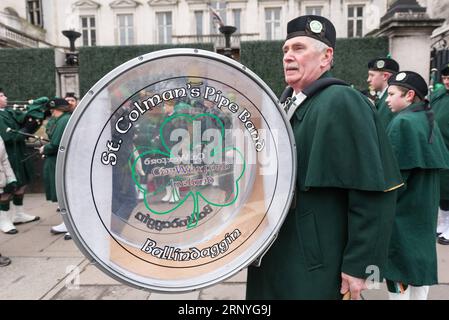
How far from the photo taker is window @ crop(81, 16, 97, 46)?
30.2 m

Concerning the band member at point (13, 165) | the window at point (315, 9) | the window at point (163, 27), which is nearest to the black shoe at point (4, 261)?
the band member at point (13, 165)

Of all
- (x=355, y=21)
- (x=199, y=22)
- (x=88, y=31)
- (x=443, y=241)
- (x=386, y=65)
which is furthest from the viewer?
(x=88, y=31)

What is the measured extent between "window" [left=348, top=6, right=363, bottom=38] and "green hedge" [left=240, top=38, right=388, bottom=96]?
68.8ft

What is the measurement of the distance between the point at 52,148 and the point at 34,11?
32872 mm

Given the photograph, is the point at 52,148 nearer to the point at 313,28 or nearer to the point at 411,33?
the point at 313,28

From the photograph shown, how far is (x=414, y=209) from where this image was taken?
98.0 inches

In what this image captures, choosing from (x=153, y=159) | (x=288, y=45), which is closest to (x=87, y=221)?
(x=153, y=159)

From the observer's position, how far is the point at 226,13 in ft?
94.2

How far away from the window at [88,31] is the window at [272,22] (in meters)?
14.5

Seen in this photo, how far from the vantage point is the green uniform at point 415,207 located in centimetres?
243

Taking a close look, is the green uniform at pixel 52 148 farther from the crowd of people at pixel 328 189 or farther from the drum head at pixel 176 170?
the crowd of people at pixel 328 189

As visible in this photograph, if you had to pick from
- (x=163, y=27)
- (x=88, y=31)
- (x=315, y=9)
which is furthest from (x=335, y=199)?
(x=88, y=31)

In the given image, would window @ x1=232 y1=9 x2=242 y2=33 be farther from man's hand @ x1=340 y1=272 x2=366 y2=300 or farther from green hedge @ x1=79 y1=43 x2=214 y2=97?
man's hand @ x1=340 y1=272 x2=366 y2=300

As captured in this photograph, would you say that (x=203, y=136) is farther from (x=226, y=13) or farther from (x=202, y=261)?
(x=226, y=13)
